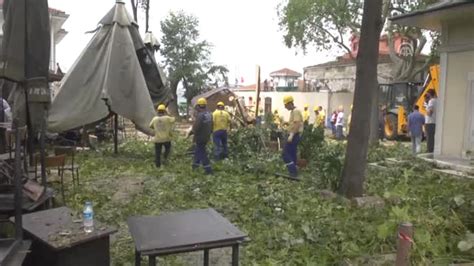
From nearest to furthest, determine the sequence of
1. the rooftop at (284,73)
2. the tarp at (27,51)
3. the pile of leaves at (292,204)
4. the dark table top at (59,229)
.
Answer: the dark table top at (59,229) → the tarp at (27,51) → the pile of leaves at (292,204) → the rooftop at (284,73)

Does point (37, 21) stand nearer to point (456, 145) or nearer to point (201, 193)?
point (201, 193)

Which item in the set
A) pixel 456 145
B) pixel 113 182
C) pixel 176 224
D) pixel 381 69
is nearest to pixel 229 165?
pixel 113 182

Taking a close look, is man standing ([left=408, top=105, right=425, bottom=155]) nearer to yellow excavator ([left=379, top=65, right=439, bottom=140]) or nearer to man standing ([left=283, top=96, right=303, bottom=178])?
man standing ([left=283, top=96, right=303, bottom=178])

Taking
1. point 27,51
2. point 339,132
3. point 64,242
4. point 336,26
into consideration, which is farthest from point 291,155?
point 336,26

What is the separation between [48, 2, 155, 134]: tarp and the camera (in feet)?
37.3

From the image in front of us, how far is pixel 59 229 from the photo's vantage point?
4160 mm

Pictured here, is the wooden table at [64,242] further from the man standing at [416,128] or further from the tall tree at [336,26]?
the tall tree at [336,26]

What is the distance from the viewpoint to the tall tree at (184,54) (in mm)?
39062

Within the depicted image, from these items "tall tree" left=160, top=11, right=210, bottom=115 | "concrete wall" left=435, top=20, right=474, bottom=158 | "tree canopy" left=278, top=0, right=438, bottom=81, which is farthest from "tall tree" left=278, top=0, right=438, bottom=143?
"concrete wall" left=435, top=20, right=474, bottom=158

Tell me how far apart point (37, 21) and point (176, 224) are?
248 centimetres

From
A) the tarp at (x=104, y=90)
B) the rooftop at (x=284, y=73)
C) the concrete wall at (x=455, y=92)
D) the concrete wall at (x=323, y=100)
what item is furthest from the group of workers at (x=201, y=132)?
the rooftop at (x=284, y=73)

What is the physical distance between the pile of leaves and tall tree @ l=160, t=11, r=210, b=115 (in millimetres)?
26484

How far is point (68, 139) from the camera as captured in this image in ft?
48.9

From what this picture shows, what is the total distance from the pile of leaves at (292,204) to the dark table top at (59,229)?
926 millimetres
